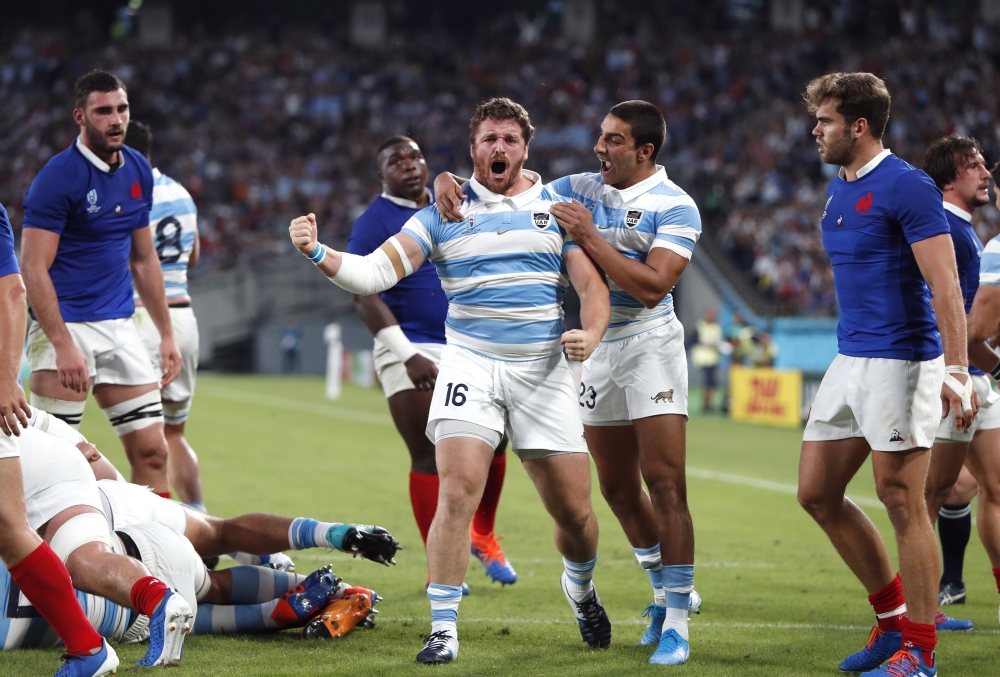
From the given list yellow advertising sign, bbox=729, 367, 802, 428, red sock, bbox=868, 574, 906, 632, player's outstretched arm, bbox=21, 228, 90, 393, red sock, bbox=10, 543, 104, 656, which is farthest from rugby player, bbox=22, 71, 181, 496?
yellow advertising sign, bbox=729, 367, 802, 428

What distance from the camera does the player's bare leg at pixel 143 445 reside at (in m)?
6.83

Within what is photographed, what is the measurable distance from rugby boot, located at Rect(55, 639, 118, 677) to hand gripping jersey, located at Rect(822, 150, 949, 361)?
11.1 feet

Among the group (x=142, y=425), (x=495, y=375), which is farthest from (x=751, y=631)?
(x=142, y=425)

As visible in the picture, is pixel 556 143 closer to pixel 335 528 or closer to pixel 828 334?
pixel 828 334

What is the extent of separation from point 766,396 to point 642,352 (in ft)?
51.1

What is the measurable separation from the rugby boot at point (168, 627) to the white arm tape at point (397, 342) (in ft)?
7.81

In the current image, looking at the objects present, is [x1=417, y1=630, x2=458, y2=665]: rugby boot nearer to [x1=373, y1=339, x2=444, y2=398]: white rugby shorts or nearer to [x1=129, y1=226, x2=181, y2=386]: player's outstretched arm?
[x1=373, y1=339, x2=444, y2=398]: white rugby shorts

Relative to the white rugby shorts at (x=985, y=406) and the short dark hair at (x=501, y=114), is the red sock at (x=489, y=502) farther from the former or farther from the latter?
the white rugby shorts at (x=985, y=406)

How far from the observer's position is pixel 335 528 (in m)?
5.27

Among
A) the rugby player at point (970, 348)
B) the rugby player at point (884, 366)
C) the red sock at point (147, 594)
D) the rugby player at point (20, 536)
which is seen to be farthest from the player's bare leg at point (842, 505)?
the rugby player at point (20, 536)

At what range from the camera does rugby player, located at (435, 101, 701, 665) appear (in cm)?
527

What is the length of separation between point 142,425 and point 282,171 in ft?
103

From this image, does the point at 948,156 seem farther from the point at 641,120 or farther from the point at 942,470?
the point at 641,120

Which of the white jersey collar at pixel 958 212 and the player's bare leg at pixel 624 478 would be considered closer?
the player's bare leg at pixel 624 478
